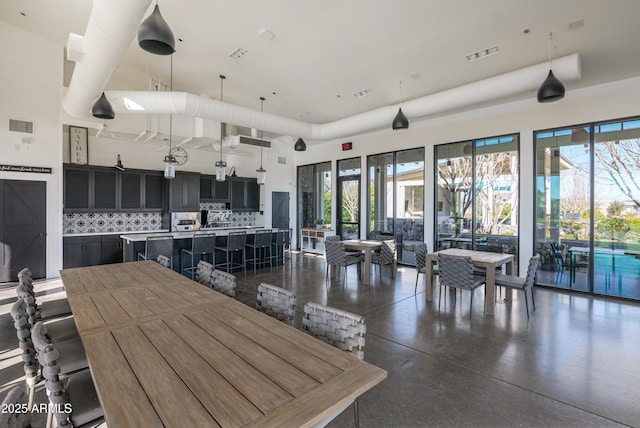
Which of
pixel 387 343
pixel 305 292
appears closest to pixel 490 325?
pixel 387 343

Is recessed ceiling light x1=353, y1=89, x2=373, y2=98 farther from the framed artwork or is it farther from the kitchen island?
the framed artwork

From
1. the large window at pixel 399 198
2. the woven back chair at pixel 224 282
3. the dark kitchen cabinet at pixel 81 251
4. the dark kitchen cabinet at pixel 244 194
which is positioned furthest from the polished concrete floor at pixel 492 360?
the dark kitchen cabinet at pixel 244 194

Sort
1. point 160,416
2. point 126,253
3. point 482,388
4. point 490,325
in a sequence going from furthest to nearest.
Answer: point 126,253 → point 490,325 → point 482,388 → point 160,416

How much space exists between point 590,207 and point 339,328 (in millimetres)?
6124

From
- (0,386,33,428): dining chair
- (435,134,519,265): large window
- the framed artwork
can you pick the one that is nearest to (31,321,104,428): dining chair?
(0,386,33,428): dining chair

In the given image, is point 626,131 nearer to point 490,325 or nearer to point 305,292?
point 490,325

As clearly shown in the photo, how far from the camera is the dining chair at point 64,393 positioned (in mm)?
1387

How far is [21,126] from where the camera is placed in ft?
19.0

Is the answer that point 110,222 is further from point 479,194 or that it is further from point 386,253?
point 479,194

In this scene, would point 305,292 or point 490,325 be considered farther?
point 305,292

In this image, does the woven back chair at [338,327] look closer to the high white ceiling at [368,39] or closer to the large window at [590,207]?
the high white ceiling at [368,39]

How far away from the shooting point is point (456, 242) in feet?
23.3

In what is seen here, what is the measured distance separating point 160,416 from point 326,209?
30.5 ft

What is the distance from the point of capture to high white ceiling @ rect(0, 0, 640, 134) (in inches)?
146
